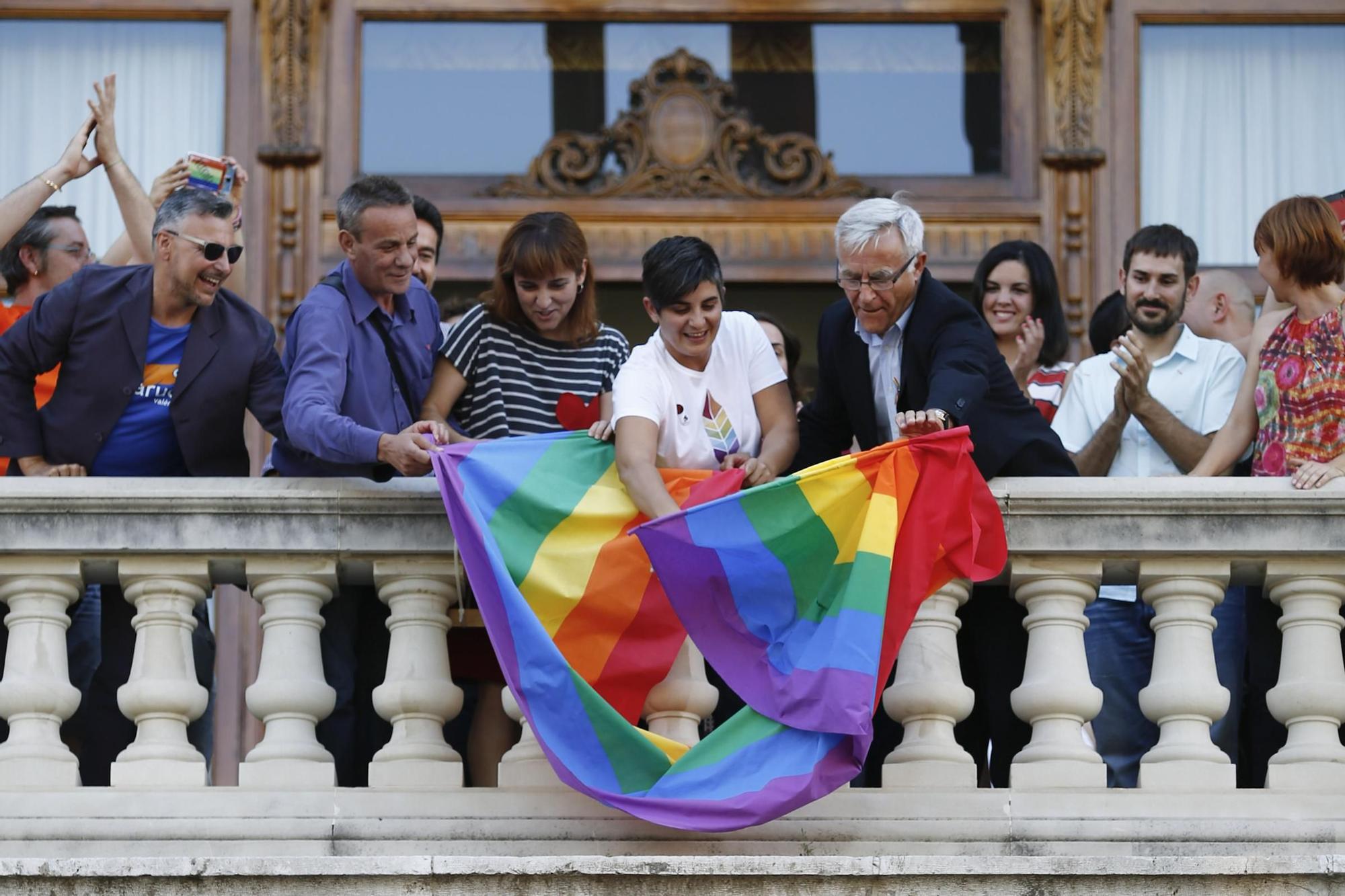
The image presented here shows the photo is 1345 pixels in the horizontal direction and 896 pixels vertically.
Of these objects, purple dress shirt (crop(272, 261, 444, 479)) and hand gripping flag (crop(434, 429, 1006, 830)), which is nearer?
hand gripping flag (crop(434, 429, 1006, 830))

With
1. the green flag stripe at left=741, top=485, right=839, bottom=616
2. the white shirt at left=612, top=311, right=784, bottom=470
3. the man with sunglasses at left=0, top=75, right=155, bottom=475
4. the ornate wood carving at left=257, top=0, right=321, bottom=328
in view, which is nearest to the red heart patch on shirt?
the white shirt at left=612, top=311, right=784, bottom=470

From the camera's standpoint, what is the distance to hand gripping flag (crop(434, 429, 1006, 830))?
549cm

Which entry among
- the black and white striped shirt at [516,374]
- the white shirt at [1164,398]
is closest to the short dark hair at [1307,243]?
the white shirt at [1164,398]

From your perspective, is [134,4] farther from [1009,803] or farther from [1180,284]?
[1009,803]

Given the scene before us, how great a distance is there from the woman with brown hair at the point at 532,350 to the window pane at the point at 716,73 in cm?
351

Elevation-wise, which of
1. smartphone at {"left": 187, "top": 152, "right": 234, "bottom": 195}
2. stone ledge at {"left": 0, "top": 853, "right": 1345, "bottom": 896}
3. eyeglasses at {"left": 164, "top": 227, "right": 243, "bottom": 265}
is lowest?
stone ledge at {"left": 0, "top": 853, "right": 1345, "bottom": 896}

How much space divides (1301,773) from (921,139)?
468 cm

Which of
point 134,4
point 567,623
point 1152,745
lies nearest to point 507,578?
point 567,623

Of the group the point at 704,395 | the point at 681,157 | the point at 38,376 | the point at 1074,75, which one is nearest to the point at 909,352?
the point at 704,395

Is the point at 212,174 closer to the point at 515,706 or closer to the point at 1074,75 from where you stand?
the point at 515,706

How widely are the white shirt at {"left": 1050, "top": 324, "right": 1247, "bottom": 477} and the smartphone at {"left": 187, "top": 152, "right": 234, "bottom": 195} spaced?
100 inches

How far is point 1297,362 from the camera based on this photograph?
624 centimetres

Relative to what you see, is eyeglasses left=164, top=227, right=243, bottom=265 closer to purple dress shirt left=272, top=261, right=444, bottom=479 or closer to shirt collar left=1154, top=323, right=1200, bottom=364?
purple dress shirt left=272, top=261, right=444, bottom=479

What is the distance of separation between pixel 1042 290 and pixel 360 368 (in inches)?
89.2
